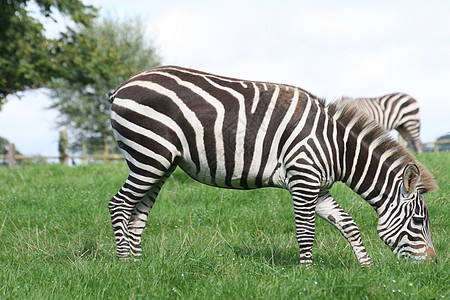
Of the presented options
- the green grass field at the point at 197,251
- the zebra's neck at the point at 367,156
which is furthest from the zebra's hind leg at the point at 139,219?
the zebra's neck at the point at 367,156

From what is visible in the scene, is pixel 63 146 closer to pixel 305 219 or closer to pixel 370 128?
pixel 305 219

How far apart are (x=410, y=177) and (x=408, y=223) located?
1.72 feet

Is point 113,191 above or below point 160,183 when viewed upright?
below

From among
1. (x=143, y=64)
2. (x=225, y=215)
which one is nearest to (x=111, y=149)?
(x=143, y=64)

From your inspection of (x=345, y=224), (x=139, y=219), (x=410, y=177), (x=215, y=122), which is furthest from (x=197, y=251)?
(x=410, y=177)

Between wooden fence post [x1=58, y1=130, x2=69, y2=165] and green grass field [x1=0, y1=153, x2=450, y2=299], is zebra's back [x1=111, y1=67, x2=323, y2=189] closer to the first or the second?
green grass field [x1=0, y1=153, x2=450, y2=299]

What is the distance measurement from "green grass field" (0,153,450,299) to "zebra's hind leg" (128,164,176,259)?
0.24 metres

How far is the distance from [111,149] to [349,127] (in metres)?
31.0

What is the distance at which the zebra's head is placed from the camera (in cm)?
451

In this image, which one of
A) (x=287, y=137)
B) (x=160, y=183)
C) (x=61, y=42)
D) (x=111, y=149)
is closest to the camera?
(x=287, y=137)

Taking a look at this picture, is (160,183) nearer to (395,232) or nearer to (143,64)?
(395,232)

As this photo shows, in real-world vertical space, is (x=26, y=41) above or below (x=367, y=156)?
above

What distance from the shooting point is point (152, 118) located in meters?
4.71

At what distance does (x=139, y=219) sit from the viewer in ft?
17.3
